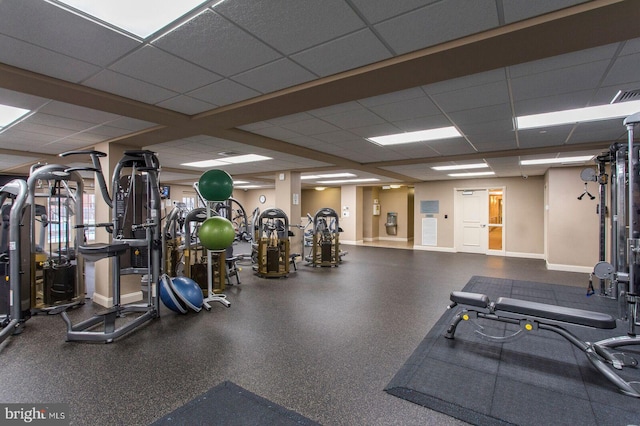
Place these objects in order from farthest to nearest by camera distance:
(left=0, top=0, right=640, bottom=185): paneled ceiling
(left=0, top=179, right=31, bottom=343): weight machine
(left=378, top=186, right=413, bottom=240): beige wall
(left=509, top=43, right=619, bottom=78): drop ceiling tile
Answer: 1. (left=378, top=186, right=413, bottom=240): beige wall
2. (left=0, top=179, right=31, bottom=343): weight machine
3. (left=509, top=43, right=619, bottom=78): drop ceiling tile
4. (left=0, top=0, right=640, bottom=185): paneled ceiling

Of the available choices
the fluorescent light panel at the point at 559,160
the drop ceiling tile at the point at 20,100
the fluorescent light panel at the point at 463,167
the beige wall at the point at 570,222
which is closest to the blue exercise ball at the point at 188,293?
the drop ceiling tile at the point at 20,100

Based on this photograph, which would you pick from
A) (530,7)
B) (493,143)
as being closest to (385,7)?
(530,7)

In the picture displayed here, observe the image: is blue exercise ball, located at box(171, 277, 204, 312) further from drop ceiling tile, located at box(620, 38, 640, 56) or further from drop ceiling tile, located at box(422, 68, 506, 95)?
drop ceiling tile, located at box(620, 38, 640, 56)

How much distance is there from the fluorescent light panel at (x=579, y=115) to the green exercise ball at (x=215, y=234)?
3.92m

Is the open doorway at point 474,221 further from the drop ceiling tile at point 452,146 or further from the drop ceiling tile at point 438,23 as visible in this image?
the drop ceiling tile at point 438,23

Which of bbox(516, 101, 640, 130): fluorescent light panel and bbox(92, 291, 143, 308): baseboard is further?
bbox(92, 291, 143, 308): baseboard

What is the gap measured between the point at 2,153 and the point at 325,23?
6771mm

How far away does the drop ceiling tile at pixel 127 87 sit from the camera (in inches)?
100

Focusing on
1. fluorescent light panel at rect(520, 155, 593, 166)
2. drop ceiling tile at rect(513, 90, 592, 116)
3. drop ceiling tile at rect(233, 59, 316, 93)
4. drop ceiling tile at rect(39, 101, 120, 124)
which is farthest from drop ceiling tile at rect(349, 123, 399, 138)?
fluorescent light panel at rect(520, 155, 593, 166)

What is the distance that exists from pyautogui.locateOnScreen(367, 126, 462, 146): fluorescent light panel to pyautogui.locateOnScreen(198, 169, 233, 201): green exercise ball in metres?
2.27

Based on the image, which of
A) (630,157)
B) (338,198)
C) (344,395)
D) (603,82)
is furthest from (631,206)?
(338,198)

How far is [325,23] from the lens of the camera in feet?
6.03

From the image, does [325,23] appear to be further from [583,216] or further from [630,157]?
[583,216]

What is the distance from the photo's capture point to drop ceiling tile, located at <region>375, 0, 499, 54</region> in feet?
5.53
